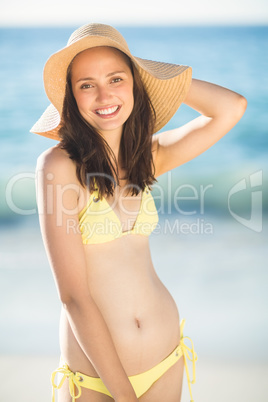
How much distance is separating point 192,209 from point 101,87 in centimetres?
533

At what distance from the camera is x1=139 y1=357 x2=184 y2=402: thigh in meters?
1.79

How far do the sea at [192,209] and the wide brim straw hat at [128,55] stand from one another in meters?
2.08

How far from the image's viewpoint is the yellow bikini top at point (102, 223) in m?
1.69

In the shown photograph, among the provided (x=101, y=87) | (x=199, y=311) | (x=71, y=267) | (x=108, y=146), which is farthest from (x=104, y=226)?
(x=199, y=311)

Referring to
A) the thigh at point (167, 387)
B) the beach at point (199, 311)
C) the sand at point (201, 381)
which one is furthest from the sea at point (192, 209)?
the thigh at point (167, 387)

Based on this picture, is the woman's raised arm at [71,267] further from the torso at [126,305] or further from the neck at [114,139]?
the neck at [114,139]

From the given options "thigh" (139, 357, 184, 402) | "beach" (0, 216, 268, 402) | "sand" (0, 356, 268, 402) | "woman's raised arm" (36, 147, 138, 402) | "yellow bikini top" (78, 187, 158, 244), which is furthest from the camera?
"beach" (0, 216, 268, 402)

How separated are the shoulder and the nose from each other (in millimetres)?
201

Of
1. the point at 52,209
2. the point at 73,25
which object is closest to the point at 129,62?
the point at 52,209

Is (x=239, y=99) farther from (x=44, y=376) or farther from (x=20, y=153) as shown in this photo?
(x=20, y=153)

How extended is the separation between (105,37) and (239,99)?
1.93 feet

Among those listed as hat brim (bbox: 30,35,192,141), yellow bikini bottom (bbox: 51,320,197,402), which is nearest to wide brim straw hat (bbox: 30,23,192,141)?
hat brim (bbox: 30,35,192,141)

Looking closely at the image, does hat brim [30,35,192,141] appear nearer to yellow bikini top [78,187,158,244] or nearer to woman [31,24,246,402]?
woman [31,24,246,402]

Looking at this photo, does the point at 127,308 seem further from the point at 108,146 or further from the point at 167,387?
the point at 108,146
